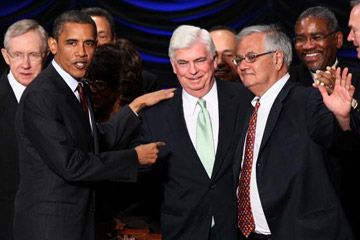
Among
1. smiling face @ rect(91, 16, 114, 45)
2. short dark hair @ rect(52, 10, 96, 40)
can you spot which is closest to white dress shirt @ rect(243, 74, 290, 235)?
Result: short dark hair @ rect(52, 10, 96, 40)

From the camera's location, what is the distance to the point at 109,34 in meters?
5.79

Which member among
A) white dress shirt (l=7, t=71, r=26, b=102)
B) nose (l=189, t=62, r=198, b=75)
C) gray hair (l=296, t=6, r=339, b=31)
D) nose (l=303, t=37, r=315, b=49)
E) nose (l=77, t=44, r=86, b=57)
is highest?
gray hair (l=296, t=6, r=339, b=31)

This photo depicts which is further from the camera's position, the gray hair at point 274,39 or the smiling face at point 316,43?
the smiling face at point 316,43

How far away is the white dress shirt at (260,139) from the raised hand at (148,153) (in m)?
0.46

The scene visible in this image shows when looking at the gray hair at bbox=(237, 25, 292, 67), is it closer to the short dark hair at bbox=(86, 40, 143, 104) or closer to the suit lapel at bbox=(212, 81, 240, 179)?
the suit lapel at bbox=(212, 81, 240, 179)

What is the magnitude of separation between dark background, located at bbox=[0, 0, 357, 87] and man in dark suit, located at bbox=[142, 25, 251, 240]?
9.58 ft

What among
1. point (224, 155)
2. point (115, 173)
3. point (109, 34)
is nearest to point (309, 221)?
point (224, 155)

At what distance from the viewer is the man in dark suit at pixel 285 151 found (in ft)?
13.0

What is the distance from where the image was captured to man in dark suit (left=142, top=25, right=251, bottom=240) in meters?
4.30

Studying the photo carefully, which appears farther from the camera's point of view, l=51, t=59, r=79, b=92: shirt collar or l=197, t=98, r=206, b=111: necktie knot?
l=197, t=98, r=206, b=111: necktie knot

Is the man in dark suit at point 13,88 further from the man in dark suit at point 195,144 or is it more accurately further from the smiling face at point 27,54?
the man in dark suit at point 195,144

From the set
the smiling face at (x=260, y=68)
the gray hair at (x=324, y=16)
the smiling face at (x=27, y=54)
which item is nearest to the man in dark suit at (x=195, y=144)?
the smiling face at (x=260, y=68)

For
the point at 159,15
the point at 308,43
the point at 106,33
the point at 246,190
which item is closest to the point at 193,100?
the point at 246,190

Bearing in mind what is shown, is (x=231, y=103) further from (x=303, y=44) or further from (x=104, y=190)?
(x=303, y=44)
